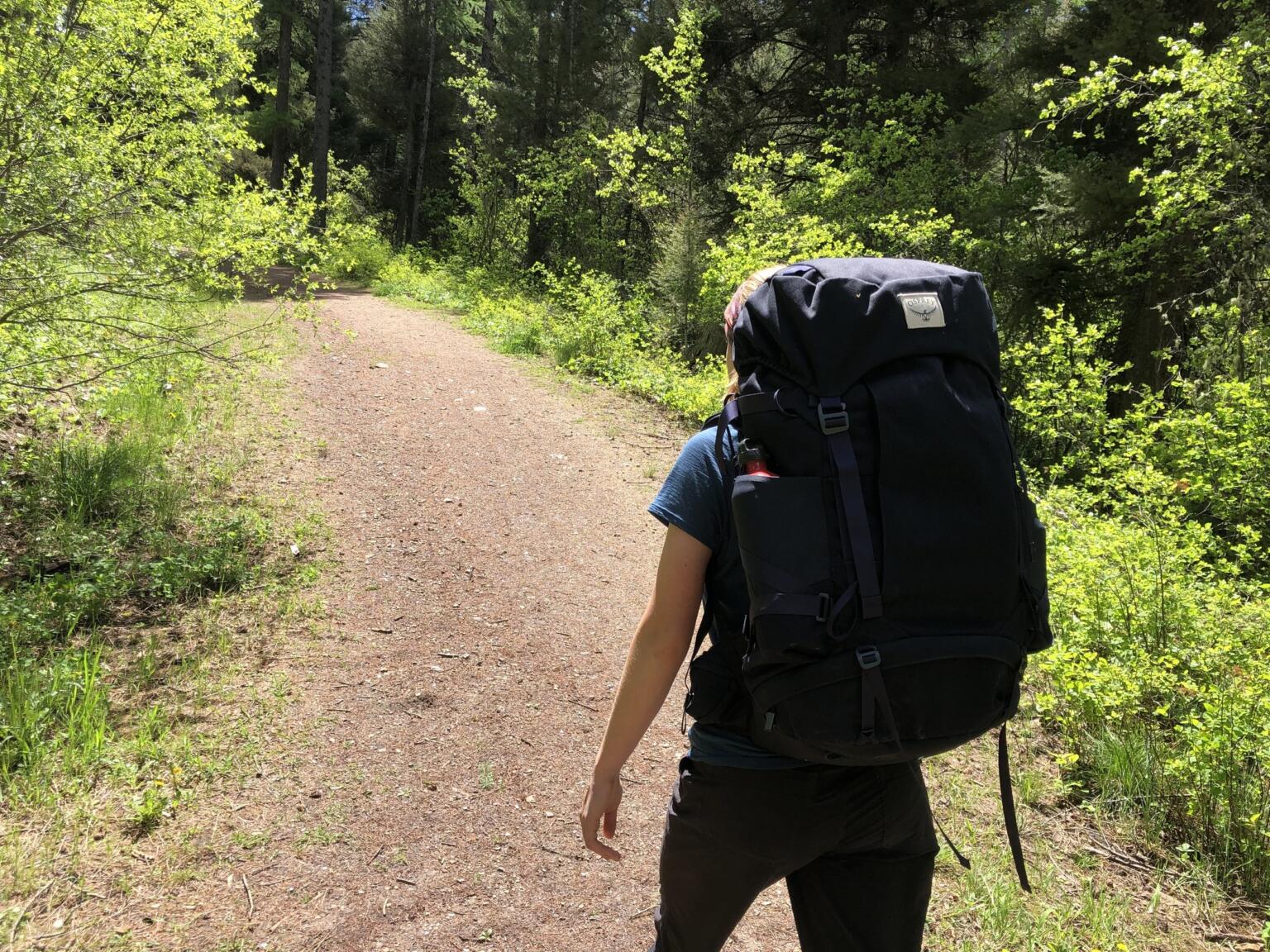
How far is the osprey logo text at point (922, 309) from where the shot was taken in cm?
131

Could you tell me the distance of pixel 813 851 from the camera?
56.2 inches

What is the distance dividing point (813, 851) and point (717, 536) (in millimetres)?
619

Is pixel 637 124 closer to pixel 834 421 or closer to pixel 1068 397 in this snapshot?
pixel 1068 397

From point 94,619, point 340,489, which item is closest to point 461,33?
point 340,489

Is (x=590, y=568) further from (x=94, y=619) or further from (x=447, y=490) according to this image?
(x=94, y=619)

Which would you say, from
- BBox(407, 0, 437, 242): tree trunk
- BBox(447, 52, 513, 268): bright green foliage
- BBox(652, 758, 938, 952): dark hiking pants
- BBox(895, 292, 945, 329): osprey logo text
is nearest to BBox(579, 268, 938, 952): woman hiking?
BBox(652, 758, 938, 952): dark hiking pants

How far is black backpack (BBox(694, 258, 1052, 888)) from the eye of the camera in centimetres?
122

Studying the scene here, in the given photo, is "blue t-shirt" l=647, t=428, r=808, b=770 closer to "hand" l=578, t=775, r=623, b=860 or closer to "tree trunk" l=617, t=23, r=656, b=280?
"hand" l=578, t=775, r=623, b=860

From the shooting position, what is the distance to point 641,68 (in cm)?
1756

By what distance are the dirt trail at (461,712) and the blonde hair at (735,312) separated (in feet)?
7.07

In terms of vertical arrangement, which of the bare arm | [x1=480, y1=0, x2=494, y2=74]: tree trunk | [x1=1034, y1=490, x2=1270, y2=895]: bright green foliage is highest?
[x1=480, y1=0, x2=494, y2=74]: tree trunk

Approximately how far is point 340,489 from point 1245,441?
7.15 m

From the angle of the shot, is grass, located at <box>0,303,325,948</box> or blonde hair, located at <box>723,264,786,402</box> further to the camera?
grass, located at <box>0,303,325,948</box>

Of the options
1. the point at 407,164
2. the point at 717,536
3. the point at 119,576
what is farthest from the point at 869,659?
the point at 407,164
